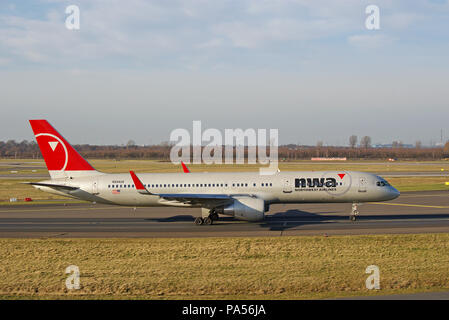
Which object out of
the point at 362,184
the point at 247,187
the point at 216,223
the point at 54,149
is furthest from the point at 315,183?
the point at 54,149

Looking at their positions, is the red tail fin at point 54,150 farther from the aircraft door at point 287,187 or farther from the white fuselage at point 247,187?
the aircraft door at point 287,187

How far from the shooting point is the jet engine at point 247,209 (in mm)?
31047

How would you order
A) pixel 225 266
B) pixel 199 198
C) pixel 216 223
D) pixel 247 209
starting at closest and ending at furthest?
pixel 225 266
pixel 247 209
pixel 199 198
pixel 216 223

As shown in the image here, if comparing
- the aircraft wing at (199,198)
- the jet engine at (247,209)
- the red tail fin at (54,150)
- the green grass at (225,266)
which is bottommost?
the green grass at (225,266)

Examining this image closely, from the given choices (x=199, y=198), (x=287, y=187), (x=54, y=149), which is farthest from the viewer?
(x=54, y=149)

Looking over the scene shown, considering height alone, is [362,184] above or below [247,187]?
above

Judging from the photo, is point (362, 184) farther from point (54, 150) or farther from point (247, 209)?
point (54, 150)

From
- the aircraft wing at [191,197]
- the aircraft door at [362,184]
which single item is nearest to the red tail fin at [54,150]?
the aircraft wing at [191,197]

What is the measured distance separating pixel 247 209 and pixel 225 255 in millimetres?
8395

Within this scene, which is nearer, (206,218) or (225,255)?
(225,255)

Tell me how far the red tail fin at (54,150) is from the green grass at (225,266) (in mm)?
9087

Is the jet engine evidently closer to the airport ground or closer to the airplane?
the airport ground

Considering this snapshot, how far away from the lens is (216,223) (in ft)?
111
